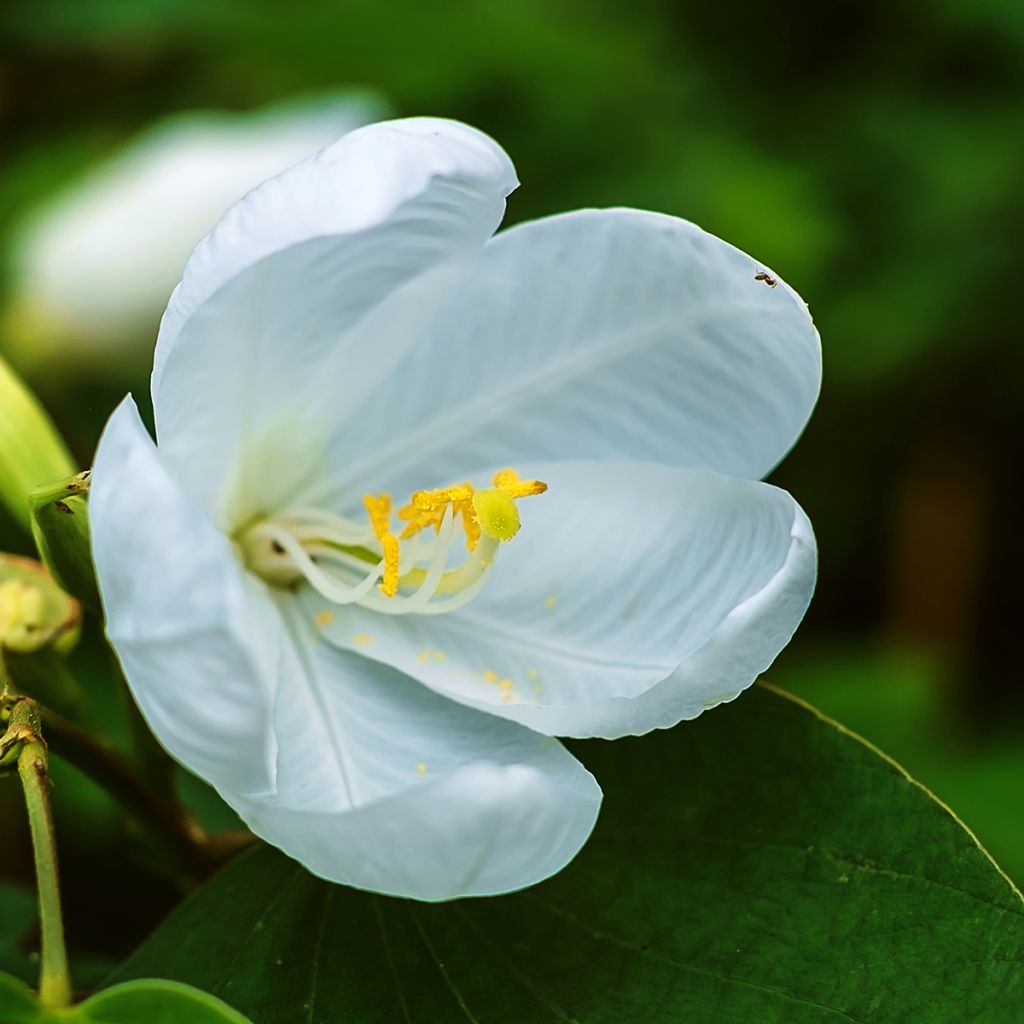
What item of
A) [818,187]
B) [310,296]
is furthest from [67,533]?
[818,187]

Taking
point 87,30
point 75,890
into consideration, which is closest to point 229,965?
point 75,890

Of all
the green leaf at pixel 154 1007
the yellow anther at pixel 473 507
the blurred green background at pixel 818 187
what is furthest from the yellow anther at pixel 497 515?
the blurred green background at pixel 818 187

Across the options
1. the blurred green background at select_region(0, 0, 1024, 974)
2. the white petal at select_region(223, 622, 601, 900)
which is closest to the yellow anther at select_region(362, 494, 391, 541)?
the white petal at select_region(223, 622, 601, 900)

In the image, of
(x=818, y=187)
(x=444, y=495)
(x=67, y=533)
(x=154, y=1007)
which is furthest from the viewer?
(x=818, y=187)

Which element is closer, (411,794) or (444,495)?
(411,794)

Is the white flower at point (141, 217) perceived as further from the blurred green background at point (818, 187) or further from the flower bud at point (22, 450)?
the flower bud at point (22, 450)

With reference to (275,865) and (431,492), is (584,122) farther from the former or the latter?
(275,865)

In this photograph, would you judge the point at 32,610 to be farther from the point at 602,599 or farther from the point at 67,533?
the point at 602,599
